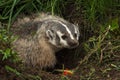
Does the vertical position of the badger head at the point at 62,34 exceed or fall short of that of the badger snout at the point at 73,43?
it exceeds it

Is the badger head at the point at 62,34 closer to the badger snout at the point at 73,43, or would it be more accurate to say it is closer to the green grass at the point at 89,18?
the badger snout at the point at 73,43

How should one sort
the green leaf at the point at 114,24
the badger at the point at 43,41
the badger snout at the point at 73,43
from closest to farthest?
1. the badger snout at the point at 73,43
2. the badger at the point at 43,41
3. the green leaf at the point at 114,24

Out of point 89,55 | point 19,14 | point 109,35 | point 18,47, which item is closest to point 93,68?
point 89,55

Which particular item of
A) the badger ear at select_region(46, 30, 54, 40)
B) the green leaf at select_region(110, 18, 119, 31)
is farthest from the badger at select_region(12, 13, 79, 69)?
the green leaf at select_region(110, 18, 119, 31)

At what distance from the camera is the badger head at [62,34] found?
4758 mm

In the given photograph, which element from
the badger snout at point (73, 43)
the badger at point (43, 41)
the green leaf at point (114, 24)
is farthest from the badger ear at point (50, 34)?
the green leaf at point (114, 24)

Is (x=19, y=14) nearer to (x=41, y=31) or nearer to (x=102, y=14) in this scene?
(x=41, y=31)

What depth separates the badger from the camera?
4.85 metres

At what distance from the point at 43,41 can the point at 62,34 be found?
32 cm

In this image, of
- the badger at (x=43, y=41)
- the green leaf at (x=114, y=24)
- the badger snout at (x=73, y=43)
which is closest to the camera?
the badger snout at (x=73, y=43)

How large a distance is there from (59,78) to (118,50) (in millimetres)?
868

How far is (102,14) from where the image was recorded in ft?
17.3

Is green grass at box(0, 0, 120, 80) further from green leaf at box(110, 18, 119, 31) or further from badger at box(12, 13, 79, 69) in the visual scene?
badger at box(12, 13, 79, 69)

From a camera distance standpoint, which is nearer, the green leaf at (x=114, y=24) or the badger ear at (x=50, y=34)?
the badger ear at (x=50, y=34)
